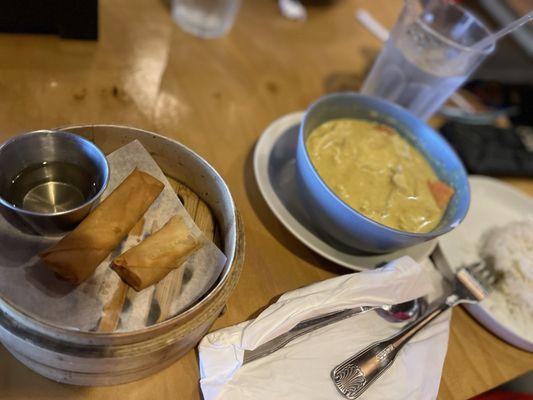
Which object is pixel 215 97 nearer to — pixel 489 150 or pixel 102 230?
pixel 102 230

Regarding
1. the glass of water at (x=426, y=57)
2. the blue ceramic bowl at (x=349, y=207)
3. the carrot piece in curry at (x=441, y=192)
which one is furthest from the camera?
the glass of water at (x=426, y=57)

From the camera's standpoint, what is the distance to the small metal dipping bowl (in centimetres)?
61

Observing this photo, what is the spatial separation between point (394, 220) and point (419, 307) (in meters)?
0.17

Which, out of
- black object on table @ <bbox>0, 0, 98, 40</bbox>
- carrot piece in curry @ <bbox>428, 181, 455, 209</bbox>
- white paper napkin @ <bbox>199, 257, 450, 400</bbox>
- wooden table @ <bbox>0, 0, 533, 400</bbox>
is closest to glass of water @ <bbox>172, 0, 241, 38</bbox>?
wooden table @ <bbox>0, 0, 533, 400</bbox>

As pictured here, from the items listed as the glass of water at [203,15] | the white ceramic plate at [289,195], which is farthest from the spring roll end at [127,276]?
the glass of water at [203,15]

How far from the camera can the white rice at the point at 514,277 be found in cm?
84

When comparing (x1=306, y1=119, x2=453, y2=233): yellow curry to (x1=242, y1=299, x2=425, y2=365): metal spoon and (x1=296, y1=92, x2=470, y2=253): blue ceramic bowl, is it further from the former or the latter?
(x1=242, y1=299, x2=425, y2=365): metal spoon

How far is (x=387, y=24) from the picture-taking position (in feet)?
4.91

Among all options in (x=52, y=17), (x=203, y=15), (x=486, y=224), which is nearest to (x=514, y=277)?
(x=486, y=224)

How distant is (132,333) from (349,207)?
0.41 metres

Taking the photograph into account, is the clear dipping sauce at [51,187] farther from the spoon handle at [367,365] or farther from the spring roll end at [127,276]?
A: the spoon handle at [367,365]

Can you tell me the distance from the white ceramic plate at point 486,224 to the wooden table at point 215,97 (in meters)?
0.03

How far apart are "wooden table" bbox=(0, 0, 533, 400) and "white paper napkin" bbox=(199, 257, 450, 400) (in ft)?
0.20

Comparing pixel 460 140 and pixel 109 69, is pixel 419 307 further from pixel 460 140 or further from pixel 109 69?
pixel 109 69
